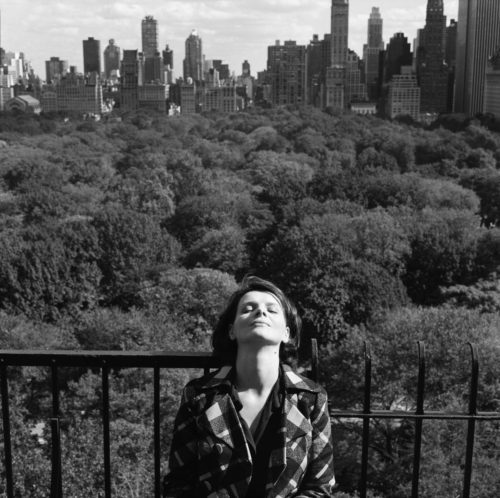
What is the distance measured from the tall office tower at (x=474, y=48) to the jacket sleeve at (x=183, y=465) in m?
167

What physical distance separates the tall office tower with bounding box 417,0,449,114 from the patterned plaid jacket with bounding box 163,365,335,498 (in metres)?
189

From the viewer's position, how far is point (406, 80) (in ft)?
609

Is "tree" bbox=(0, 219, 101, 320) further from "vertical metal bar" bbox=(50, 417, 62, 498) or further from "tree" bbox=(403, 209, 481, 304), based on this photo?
"vertical metal bar" bbox=(50, 417, 62, 498)

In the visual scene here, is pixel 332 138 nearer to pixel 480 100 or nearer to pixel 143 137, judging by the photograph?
pixel 143 137

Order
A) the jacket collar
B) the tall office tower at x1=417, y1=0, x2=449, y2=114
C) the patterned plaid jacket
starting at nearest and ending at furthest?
the patterned plaid jacket, the jacket collar, the tall office tower at x1=417, y1=0, x2=449, y2=114

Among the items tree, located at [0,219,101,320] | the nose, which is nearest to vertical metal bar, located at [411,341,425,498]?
the nose

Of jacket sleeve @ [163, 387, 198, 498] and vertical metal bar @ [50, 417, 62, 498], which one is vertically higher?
jacket sleeve @ [163, 387, 198, 498]

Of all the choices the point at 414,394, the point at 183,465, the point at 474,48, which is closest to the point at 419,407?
the point at 183,465

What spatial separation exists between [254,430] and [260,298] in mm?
687

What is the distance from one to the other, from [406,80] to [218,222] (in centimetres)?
14943

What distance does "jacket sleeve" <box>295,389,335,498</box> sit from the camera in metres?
4.03

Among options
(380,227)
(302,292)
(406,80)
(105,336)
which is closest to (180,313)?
(105,336)

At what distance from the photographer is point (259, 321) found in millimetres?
4164

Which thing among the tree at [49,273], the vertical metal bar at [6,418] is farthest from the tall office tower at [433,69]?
the vertical metal bar at [6,418]
